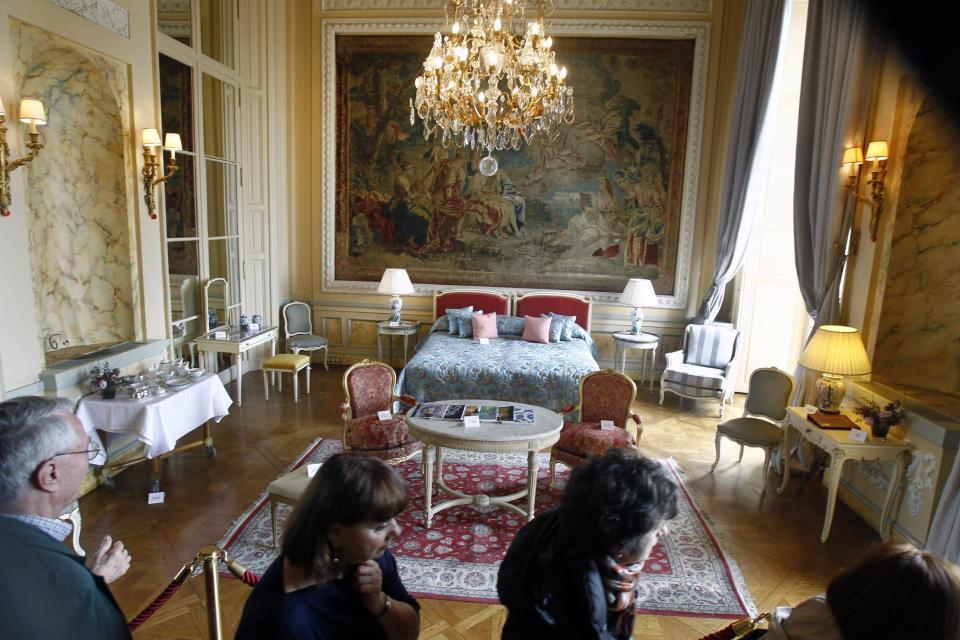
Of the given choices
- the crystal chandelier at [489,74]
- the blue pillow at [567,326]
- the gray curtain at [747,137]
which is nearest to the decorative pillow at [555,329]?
the blue pillow at [567,326]

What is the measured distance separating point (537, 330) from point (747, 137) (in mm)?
3036

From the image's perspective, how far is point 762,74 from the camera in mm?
5855

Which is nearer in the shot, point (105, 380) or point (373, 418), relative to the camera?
point (105, 380)

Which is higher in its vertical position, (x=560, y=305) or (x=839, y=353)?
(x=839, y=353)

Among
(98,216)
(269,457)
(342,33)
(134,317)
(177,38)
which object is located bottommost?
(269,457)

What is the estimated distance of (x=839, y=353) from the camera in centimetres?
368

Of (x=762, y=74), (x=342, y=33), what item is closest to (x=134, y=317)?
(x=342, y=33)

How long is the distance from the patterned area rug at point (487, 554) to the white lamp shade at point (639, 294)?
9.00 feet

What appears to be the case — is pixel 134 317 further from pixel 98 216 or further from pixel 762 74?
pixel 762 74

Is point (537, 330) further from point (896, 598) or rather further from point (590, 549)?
point (896, 598)

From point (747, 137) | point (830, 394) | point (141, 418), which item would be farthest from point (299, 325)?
point (830, 394)

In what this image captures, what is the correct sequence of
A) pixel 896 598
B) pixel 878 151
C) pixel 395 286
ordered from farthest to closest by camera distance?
1. pixel 395 286
2. pixel 878 151
3. pixel 896 598

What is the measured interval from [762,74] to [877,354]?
10.7 feet

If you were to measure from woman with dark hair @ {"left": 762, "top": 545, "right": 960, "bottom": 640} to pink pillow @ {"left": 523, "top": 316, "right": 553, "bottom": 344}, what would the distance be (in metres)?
5.35
